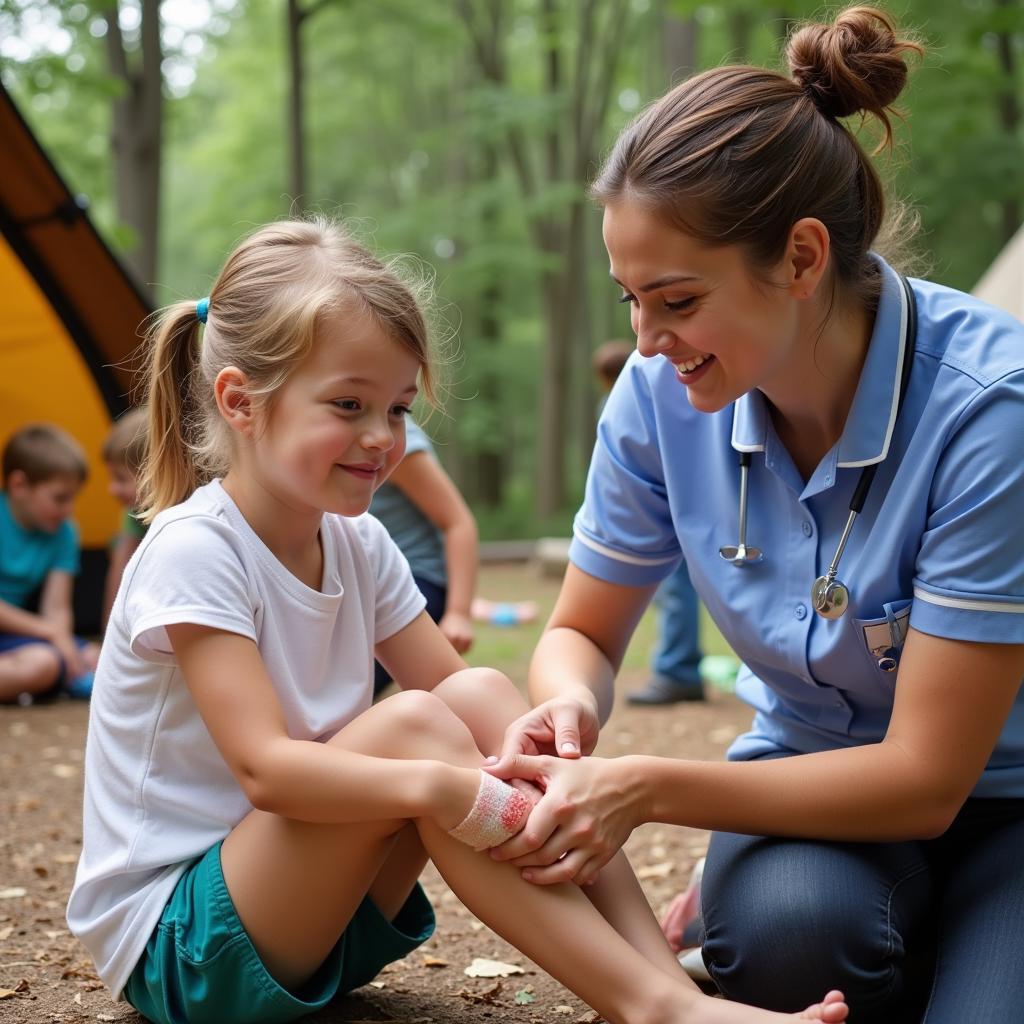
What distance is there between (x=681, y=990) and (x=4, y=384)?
5207 millimetres

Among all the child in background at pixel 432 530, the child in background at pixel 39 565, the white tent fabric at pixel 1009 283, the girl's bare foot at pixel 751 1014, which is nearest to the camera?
the girl's bare foot at pixel 751 1014

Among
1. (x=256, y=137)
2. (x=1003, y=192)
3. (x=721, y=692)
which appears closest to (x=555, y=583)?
(x=721, y=692)

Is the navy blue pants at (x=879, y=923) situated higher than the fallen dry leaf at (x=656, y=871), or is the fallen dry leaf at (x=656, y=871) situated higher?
the navy blue pants at (x=879, y=923)

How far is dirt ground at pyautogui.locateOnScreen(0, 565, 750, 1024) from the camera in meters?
2.20

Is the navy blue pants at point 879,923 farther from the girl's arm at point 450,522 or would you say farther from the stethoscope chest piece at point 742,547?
the girl's arm at point 450,522

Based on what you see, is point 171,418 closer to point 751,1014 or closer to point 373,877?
point 373,877

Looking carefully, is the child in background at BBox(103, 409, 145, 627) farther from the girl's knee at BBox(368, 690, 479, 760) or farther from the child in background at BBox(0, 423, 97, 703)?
the girl's knee at BBox(368, 690, 479, 760)

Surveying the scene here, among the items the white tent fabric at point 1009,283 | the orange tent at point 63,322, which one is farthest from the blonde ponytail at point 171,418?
the white tent fabric at point 1009,283

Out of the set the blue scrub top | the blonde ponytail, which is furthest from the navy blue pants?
the blonde ponytail

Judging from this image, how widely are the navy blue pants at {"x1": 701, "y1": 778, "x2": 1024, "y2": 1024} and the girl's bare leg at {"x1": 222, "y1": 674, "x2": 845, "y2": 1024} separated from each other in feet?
0.65

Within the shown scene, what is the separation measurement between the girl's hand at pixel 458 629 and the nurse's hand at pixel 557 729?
1439 mm

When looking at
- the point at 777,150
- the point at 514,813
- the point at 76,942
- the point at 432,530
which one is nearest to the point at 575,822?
the point at 514,813

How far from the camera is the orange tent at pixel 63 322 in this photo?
5.50 meters

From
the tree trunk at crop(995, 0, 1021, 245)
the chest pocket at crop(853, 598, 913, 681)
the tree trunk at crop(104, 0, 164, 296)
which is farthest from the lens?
the tree trunk at crop(995, 0, 1021, 245)
